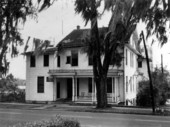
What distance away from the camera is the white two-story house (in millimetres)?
28391

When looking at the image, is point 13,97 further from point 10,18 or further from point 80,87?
point 10,18

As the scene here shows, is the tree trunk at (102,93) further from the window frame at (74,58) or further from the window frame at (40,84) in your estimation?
the window frame at (40,84)

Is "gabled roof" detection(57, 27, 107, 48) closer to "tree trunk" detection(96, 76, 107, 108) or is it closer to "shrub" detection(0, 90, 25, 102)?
"tree trunk" detection(96, 76, 107, 108)

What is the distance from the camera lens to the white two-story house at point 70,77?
28.4m

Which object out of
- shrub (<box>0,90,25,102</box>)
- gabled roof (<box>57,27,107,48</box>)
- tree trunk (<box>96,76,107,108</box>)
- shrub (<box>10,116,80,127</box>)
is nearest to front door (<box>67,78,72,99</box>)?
gabled roof (<box>57,27,107,48</box>)

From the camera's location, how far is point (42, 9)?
3.44 meters

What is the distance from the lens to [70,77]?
97.5ft

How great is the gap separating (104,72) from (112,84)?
5925 mm

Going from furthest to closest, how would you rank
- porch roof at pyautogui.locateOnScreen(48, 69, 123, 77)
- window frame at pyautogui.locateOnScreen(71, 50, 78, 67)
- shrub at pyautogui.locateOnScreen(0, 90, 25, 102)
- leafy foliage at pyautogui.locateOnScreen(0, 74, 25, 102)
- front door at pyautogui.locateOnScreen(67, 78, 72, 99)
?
1. leafy foliage at pyautogui.locateOnScreen(0, 74, 25, 102)
2. shrub at pyautogui.locateOnScreen(0, 90, 25, 102)
3. front door at pyautogui.locateOnScreen(67, 78, 72, 99)
4. window frame at pyautogui.locateOnScreen(71, 50, 78, 67)
5. porch roof at pyautogui.locateOnScreen(48, 69, 123, 77)

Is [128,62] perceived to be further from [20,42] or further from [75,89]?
[20,42]

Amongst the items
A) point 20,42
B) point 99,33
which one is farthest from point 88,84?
point 20,42

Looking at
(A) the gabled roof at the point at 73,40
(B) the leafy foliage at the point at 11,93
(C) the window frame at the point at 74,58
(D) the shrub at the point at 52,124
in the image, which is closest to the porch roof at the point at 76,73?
(C) the window frame at the point at 74,58

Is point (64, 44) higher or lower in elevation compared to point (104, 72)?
higher

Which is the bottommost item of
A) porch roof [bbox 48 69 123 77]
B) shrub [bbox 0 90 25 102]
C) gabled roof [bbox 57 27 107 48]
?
shrub [bbox 0 90 25 102]
